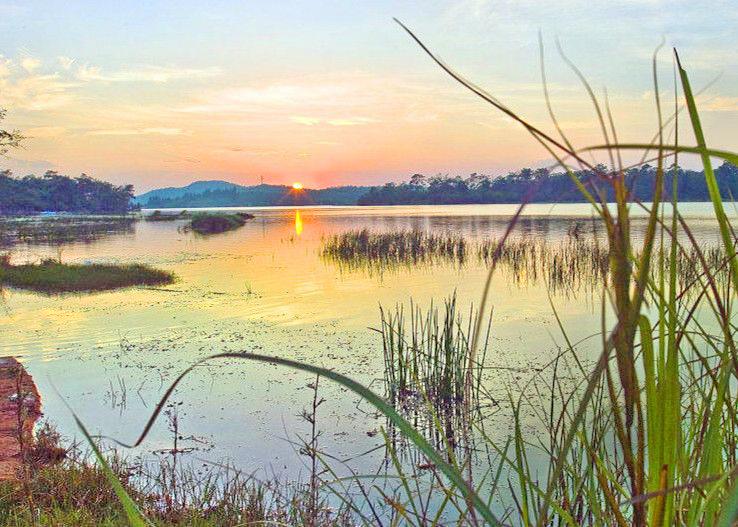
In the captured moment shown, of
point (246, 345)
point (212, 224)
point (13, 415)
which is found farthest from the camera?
point (212, 224)

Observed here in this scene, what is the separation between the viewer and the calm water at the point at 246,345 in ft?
20.0

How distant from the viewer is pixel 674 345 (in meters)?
0.69

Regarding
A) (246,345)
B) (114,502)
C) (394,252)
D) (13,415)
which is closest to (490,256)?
(394,252)

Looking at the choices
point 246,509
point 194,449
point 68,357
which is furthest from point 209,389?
point 246,509

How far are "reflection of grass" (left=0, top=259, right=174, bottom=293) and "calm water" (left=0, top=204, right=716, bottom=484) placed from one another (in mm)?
716

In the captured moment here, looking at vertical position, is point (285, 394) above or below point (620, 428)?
below

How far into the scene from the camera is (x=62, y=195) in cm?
9556

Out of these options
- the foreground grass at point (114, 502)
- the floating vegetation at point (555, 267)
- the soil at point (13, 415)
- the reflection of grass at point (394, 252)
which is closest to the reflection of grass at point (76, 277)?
the reflection of grass at point (394, 252)

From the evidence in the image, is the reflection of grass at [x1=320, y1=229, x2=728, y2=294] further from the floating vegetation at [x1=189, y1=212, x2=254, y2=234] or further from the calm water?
the floating vegetation at [x1=189, y1=212, x2=254, y2=234]

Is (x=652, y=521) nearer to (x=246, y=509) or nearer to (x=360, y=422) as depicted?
(x=246, y=509)

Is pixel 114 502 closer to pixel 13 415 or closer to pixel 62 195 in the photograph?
pixel 13 415

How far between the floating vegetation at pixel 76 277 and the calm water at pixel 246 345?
2.34 feet

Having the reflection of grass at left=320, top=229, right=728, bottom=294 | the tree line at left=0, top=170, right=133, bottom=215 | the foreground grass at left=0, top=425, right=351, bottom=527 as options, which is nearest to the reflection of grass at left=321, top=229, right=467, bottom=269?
the reflection of grass at left=320, top=229, right=728, bottom=294

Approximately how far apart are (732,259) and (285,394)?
6781 mm
